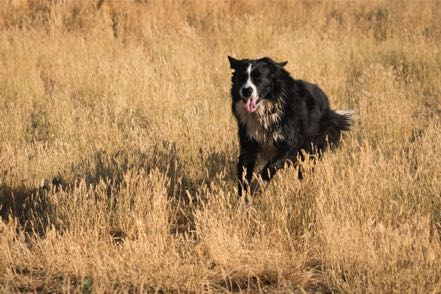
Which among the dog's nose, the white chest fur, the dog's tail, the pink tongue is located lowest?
the dog's tail

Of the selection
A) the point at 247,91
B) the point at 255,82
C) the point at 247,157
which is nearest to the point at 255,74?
the point at 255,82

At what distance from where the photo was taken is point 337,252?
4.03m

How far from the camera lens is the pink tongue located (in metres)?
5.87

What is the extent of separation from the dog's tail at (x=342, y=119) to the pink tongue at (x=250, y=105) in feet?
4.91

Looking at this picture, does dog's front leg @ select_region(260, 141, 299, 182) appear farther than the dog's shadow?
Yes

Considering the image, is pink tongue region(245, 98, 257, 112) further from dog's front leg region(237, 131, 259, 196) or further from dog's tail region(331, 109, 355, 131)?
dog's tail region(331, 109, 355, 131)

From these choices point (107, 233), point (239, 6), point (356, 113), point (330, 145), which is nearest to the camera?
point (107, 233)

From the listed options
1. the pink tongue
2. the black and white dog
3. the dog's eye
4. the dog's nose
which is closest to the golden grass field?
the black and white dog

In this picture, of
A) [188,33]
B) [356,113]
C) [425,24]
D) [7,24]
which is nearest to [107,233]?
[356,113]

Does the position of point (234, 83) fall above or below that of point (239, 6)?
below

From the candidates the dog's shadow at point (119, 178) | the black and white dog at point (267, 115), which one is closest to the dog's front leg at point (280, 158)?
the black and white dog at point (267, 115)

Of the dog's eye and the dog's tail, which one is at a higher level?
the dog's eye

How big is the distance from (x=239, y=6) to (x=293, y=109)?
8.23m

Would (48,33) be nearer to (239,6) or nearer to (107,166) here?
(239,6)
